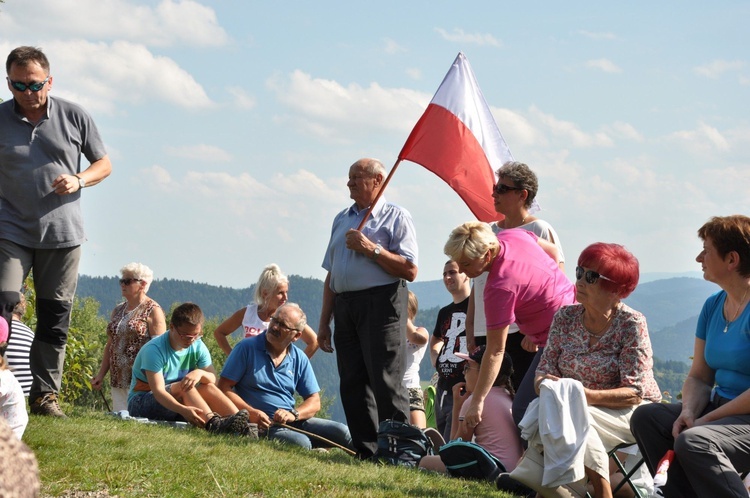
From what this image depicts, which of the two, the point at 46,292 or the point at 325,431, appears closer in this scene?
the point at 46,292

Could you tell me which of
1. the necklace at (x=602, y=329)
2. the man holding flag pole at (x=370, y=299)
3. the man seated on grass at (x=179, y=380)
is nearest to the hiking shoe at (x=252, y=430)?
the man seated on grass at (x=179, y=380)

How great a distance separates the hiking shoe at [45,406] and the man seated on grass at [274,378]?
5.49ft

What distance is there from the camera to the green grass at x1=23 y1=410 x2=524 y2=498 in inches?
207

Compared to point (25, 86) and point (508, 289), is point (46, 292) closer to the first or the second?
point (25, 86)

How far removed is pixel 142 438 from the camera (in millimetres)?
6781

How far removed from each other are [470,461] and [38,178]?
362cm

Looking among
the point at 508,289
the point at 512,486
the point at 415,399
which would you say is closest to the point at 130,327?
the point at 415,399

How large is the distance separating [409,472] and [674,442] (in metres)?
2.11

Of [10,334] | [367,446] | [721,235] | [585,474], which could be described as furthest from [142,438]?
[721,235]

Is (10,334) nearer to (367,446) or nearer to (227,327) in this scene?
(367,446)

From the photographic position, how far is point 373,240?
25.5 feet

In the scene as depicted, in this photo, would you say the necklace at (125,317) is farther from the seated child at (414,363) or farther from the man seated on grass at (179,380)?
the seated child at (414,363)

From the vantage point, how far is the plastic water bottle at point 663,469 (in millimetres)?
4891

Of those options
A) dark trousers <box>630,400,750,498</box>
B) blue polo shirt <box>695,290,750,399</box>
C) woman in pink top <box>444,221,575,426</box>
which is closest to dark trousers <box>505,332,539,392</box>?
woman in pink top <box>444,221,575,426</box>
